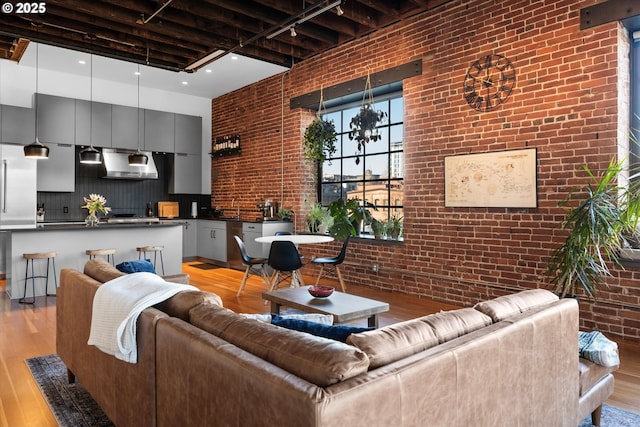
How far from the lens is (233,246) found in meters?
7.70

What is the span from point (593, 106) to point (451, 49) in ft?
5.62

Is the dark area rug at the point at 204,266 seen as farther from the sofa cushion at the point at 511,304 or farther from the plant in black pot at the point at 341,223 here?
the sofa cushion at the point at 511,304

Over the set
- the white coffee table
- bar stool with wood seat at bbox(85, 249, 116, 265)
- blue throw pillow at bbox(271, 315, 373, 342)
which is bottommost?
the white coffee table

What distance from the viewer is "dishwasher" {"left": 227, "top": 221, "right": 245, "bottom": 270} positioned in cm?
754

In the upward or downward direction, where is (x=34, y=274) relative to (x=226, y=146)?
downward

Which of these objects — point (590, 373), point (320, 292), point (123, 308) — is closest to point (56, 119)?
point (320, 292)

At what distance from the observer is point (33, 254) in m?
5.18

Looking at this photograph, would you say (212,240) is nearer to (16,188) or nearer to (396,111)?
(16,188)

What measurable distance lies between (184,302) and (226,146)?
7228 millimetres

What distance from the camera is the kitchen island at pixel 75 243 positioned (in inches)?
208

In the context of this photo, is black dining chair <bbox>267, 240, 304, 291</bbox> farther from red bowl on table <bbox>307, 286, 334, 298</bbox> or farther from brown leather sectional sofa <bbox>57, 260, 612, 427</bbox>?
brown leather sectional sofa <bbox>57, 260, 612, 427</bbox>

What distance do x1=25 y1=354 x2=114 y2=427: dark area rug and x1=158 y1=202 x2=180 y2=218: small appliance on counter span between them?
5737 millimetres

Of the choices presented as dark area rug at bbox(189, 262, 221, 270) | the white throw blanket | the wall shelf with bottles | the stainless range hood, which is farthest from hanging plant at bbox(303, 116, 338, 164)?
the white throw blanket

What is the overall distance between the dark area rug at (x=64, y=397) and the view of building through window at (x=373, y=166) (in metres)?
4.19
